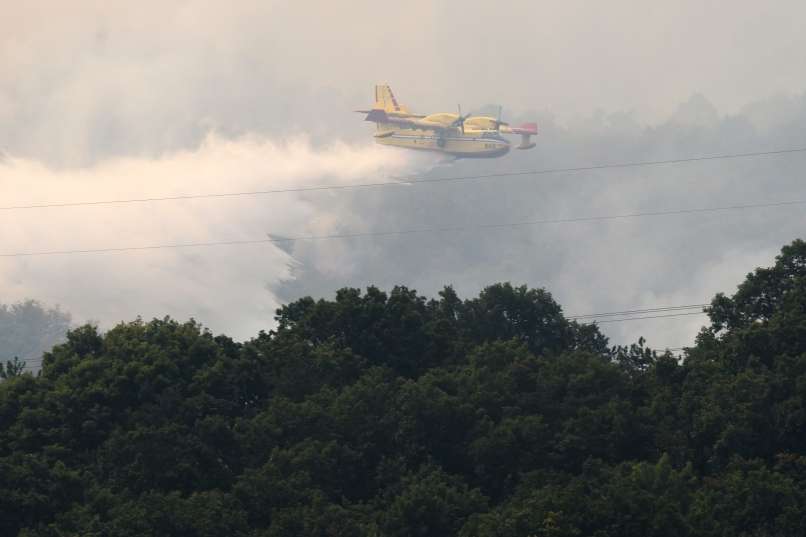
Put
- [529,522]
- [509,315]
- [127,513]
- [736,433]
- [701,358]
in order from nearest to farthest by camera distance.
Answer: [529,522], [127,513], [736,433], [701,358], [509,315]

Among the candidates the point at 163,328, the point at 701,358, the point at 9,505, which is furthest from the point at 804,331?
the point at 9,505

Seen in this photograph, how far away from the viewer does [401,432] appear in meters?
81.6

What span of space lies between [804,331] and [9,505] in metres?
41.5

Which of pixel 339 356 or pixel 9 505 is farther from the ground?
pixel 339 356

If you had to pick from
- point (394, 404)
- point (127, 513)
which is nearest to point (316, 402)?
point (394, 404)

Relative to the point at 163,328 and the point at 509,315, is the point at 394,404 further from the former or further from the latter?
the point at 509,315

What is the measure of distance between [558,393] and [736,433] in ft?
37.8

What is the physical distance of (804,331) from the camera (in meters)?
86.3

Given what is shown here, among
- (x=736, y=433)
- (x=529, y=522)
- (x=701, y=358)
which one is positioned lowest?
(x=529, y=522)

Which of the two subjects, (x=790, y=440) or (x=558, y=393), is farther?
(x=558, y=393)

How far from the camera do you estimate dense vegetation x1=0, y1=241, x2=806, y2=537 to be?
6875 centimetres

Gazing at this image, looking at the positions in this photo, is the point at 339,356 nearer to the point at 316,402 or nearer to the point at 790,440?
the point at 316,402

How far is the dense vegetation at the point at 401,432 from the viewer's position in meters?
68.8

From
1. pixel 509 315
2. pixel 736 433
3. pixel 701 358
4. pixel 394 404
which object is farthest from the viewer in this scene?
pixel 509 315
